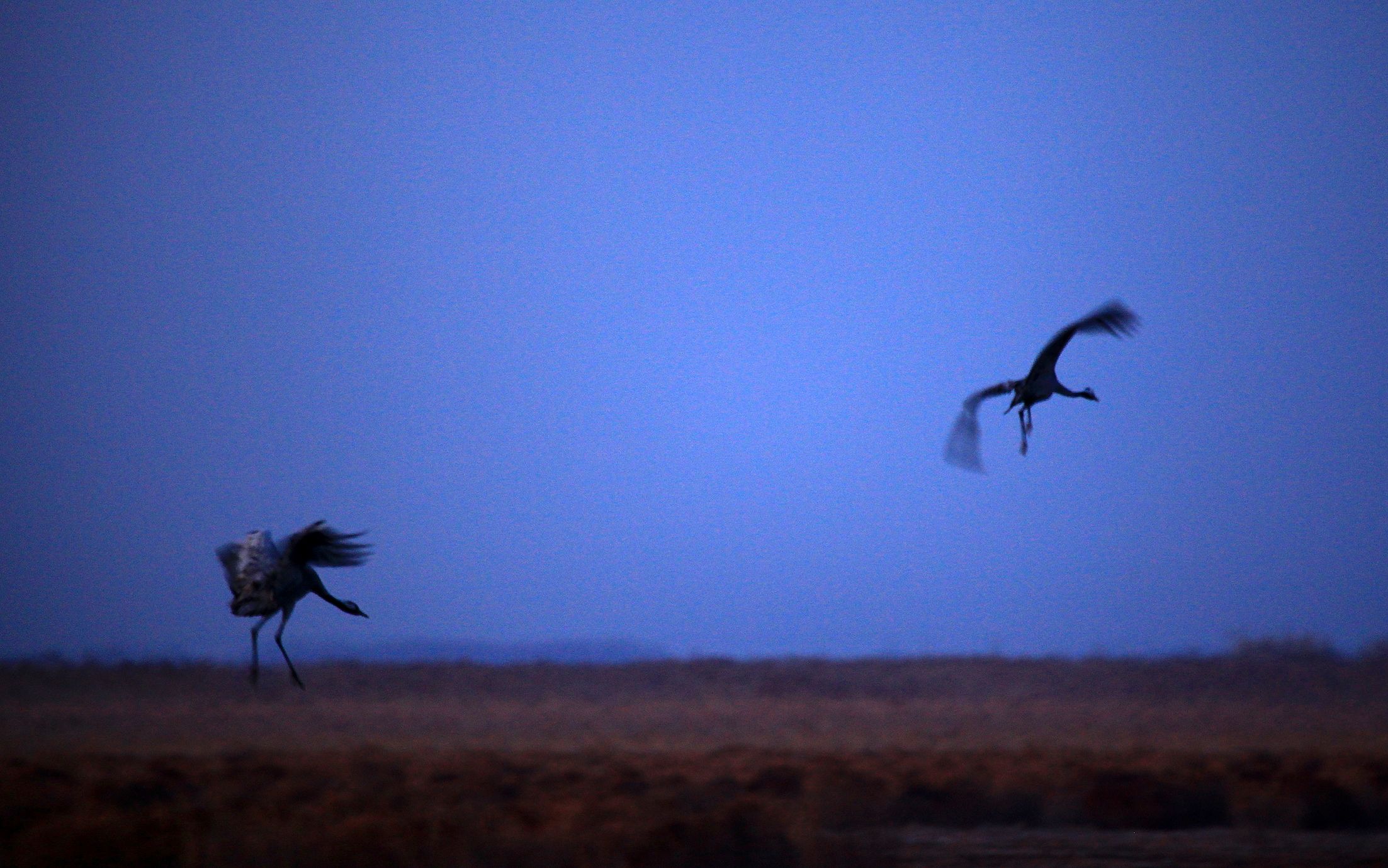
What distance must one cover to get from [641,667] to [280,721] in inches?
682

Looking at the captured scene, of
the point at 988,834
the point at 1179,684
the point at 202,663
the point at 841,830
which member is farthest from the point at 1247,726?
the point at 202,663

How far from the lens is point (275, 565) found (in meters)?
10.9

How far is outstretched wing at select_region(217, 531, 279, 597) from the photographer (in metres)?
10.9

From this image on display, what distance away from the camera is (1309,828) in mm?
15688

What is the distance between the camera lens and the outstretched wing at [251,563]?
1086 cm

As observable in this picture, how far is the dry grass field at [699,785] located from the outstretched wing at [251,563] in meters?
3.22

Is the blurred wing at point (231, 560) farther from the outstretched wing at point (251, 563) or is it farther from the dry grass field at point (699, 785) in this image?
the dry grass field at point (699, 785)

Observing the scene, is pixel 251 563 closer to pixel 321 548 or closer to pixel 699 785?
pixel 321 548

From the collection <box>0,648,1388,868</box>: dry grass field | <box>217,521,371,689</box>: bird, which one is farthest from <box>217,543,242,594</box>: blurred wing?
<box>0,648,1388,868</box>: dry grass field

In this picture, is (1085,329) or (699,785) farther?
(699,785)

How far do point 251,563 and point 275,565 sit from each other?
Result: 0.75 feet

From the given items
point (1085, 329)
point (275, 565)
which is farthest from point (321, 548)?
point (1085, 329)

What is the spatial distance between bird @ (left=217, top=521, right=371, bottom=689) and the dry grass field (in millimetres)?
3016

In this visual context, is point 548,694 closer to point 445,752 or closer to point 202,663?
point 202,663
